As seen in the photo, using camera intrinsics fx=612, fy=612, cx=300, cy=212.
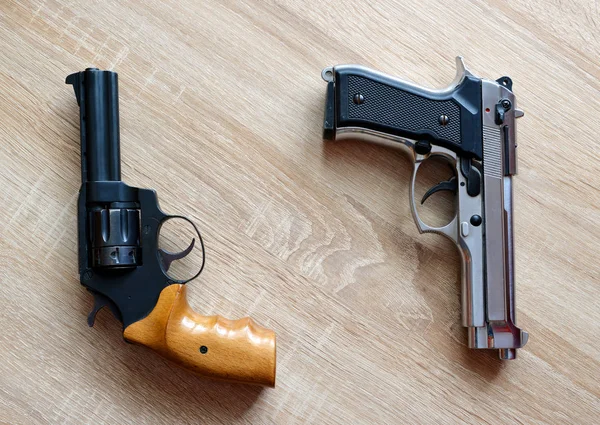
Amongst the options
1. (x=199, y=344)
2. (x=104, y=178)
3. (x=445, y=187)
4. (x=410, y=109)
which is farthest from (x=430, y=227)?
(x=104, y=178)

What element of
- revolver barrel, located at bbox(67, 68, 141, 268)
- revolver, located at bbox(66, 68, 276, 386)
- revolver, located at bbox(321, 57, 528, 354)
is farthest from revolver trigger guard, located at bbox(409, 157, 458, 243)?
revolver barrel, located at bbox(67, 68, 141, 268)

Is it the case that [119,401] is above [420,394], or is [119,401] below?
below

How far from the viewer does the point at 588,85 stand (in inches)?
52.9

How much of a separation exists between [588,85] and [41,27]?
3.83 ft

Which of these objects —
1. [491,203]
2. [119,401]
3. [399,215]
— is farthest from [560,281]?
[119,401]

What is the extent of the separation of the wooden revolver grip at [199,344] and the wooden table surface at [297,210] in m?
0.12

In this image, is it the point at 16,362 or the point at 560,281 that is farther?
the point at 560,281

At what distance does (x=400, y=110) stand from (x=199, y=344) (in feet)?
1.92

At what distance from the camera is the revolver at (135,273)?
1.11 meters

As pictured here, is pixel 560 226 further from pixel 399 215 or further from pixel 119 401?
pixel 119 401

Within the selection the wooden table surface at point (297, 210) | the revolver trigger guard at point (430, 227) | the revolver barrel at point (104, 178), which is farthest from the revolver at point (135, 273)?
the revolver trigger guard at point (430, 227)

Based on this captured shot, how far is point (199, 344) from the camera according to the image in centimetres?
112

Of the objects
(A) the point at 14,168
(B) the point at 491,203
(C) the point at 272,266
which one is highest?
(B) the point at 491,203

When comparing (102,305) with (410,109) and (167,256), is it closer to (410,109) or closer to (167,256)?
(167,256)
